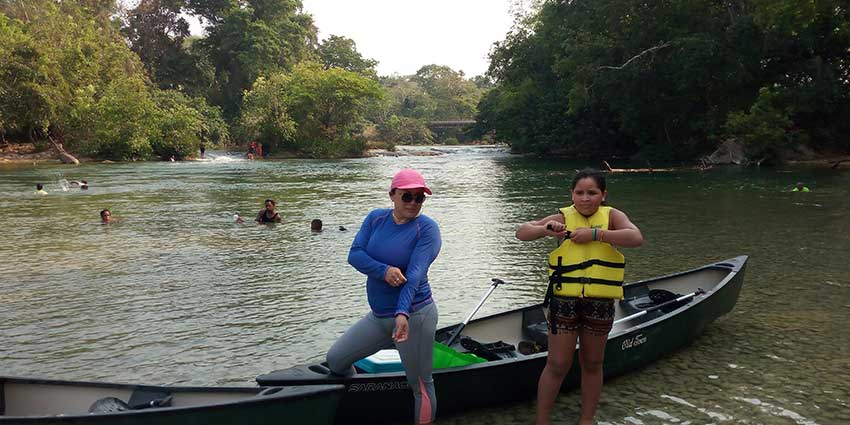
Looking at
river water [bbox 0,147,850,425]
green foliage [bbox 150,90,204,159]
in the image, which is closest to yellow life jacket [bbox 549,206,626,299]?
river water [bbox 0,147,850,425]

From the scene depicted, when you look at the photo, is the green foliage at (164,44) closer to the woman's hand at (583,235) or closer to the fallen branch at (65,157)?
the fallen branch at (65,157)

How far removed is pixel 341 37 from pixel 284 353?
8859 cm

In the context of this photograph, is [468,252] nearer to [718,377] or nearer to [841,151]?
[718,377]

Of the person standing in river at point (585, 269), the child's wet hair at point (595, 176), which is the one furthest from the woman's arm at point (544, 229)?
the child's wet hair at point (595, 176)

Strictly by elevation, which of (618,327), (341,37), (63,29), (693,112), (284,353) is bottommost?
(284,353)

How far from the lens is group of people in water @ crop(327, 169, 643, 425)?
4.21 meters

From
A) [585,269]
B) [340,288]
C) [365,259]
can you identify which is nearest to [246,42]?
[340,288]

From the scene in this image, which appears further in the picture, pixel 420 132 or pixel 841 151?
pixel 420 132

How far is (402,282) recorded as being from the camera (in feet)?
13.6

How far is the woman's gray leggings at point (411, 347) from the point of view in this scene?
14.4 feet

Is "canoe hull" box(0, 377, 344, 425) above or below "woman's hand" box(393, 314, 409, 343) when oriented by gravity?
below

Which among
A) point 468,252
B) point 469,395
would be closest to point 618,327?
point 469,395

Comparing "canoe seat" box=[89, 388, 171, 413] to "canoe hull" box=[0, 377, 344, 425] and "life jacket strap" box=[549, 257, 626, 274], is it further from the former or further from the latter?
"life jacket strap" box=[549, 257, 626, 274]

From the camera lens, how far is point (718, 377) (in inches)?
247
